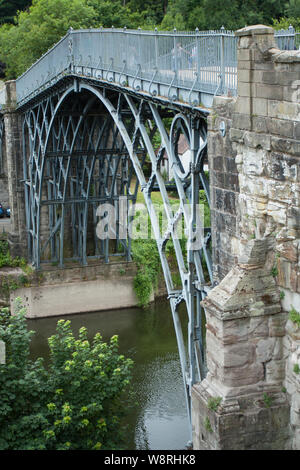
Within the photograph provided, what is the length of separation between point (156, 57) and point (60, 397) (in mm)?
7391

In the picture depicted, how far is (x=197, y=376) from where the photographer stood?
16.6m

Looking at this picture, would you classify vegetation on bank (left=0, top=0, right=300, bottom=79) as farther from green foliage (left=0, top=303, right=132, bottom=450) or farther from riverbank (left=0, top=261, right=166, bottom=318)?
green foliage (left=0, top=303, right=132, bottom=450)

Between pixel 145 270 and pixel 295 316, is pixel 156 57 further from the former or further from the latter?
pixel 145 270

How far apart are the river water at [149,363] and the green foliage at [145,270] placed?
2.12 ft

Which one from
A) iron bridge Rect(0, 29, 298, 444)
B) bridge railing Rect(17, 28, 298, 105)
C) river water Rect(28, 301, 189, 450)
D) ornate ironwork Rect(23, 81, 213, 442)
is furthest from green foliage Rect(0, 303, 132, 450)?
bridge railing Rect(17, 28, 298, 105)

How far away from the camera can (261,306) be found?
9.50 metres

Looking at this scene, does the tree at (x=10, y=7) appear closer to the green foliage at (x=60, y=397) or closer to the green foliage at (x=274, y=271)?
the green foliage at (x=60, y=397)

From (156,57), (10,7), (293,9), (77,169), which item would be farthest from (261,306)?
(10,7)

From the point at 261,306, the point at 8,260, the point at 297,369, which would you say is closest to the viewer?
the point at 297,369

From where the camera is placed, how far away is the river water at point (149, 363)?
21.7 meters

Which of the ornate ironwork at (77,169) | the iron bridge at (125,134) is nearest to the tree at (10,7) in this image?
the iron bridge at (125,134)

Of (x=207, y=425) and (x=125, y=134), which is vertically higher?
(x=125, y=134)

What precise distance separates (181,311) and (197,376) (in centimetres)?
1627
